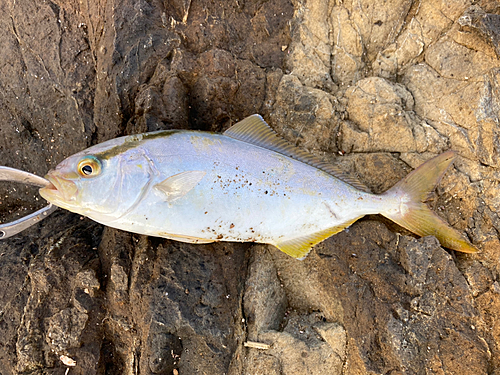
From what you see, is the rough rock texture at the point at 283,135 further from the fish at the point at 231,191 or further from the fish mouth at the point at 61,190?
the fish mouth at the point at 61,190

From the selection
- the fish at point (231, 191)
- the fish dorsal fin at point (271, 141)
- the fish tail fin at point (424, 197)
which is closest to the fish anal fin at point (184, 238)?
the fish at point (231, 191)

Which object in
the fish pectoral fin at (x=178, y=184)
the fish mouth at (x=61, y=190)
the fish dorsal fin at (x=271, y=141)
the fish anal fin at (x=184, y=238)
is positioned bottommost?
the fish anal fin at (x=184, y=238)

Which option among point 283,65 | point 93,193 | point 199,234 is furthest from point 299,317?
point 283,65

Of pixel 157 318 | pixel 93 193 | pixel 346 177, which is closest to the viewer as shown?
pixel 93 193

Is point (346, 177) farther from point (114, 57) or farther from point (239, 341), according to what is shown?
point (114, 57)

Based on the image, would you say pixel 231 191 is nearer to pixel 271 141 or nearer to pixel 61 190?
pixel 271 141

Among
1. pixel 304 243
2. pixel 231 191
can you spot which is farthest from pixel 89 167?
pixel 304 243
